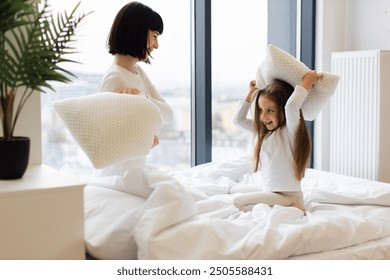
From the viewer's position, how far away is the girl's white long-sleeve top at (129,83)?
2.01m

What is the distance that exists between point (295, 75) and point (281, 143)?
0.86 ft

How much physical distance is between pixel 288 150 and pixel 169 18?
138 cm

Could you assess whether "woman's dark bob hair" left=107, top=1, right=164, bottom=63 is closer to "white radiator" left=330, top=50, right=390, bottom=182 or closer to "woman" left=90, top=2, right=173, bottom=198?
"woman" left=90, top=2, right=173, bottom=198

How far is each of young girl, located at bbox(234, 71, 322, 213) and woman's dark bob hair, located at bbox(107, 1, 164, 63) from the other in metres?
0.50

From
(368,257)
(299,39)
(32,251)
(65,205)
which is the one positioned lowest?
(368,257)

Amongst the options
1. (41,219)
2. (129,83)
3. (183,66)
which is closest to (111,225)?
(41,219)

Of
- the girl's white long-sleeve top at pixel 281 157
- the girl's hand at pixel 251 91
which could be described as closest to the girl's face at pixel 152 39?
the girl's hand at pixel 251 91

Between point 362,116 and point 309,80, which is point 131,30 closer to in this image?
point 309,80

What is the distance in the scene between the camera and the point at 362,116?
10.3 feet

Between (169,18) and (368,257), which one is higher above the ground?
(169,18)

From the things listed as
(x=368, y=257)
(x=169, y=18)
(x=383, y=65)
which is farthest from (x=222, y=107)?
(x=368, y=257)

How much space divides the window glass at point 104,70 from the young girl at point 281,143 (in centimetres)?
104
